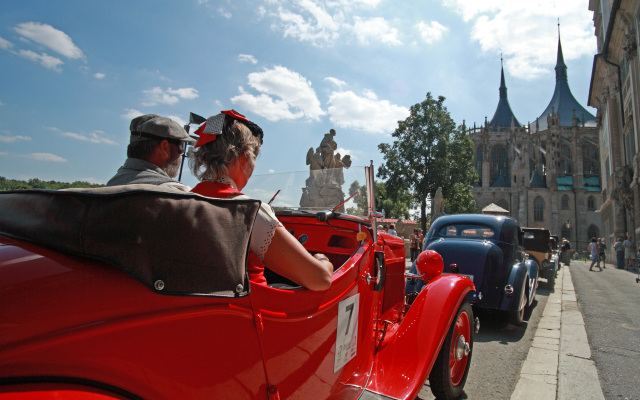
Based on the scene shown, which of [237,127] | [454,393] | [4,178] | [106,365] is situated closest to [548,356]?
[454,393]

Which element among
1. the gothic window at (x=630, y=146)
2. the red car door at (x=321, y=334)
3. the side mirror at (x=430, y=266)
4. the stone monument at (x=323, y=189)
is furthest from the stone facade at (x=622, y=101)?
the red car door at (x=321, y=334)

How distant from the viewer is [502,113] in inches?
3120

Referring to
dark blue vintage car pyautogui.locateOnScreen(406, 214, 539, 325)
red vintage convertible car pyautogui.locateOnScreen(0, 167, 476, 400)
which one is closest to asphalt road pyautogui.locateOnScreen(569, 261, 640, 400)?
dark blue vintage car pyautogui.locateOnScreen(406, 214, 539, 325)

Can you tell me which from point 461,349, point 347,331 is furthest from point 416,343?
point 347,331

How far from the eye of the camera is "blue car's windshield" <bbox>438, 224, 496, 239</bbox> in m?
5.98

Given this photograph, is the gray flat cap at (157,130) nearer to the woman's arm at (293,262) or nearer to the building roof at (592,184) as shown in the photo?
the woman's arm at (293,262)

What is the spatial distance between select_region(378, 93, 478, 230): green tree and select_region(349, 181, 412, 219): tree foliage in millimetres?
968

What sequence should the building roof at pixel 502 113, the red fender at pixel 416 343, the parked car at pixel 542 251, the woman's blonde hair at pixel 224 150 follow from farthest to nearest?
the building roof at pixel 502 113 < the parked car at pixel 542 251 < the red fender at pixel 416 343 < the woman's blonde hair at pixel 224 150

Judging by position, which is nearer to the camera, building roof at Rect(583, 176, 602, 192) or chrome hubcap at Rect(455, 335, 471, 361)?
chrome hubcap at Rect(455, 335, 471, 361)

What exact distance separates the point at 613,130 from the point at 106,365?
1254 inches

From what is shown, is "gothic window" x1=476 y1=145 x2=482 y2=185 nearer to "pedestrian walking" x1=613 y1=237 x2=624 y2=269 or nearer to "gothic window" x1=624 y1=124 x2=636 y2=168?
"gothic window" x1=624 y1=124 x2=636 y2=168

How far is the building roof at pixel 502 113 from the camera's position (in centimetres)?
7688

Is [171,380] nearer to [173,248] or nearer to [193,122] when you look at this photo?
[173,248]

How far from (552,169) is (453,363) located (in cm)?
6818
